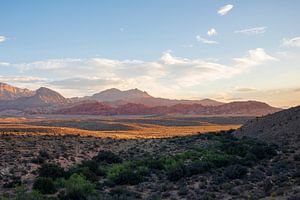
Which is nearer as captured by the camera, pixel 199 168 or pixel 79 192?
pixel 79 192

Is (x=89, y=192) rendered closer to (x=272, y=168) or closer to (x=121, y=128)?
(x=272, y=168)

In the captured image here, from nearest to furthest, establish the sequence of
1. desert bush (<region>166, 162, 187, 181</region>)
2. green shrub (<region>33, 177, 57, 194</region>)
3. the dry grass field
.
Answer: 1. green shrub (<region>33, 177, 57, 194</region>)
2. desert bush (<region>166, 162, 187, 181</region>)
3. the dry grass field

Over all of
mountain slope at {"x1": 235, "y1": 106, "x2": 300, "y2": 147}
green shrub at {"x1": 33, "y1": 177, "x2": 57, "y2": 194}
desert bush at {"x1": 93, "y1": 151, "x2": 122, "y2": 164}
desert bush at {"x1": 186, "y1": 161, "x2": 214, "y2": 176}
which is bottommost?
green shrub at {"x1": 33, "y1": 177, "x2": 57, "y2": 194}

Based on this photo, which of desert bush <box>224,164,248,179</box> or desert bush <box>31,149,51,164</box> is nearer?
desert bush <box>224,164,248,179</box>

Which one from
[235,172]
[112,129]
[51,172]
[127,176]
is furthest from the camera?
[112,129]

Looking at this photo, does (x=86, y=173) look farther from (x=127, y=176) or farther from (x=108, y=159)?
(x=108, y=159)

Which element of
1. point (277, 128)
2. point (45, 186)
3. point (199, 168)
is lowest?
point (45, 186)

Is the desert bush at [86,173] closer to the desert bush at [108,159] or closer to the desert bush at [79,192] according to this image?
the desert bush at [79,192]

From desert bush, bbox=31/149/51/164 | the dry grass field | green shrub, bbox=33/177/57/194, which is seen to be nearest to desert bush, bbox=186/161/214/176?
green shrub, bbox=33/177/57/194

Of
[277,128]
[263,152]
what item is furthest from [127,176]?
[277,128]

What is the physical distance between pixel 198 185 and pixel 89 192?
5.23 meters

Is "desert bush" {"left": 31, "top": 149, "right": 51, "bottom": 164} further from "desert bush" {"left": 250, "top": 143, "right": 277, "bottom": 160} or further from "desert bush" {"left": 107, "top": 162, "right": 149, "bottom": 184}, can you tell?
"desert bush" {"left": 250, "top": 143, "right": 277, "bottom": 160}

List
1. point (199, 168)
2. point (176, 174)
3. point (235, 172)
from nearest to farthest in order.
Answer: point (235, 172) < point (176, 174) < point (199, 168)

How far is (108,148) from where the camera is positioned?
3544 cm
